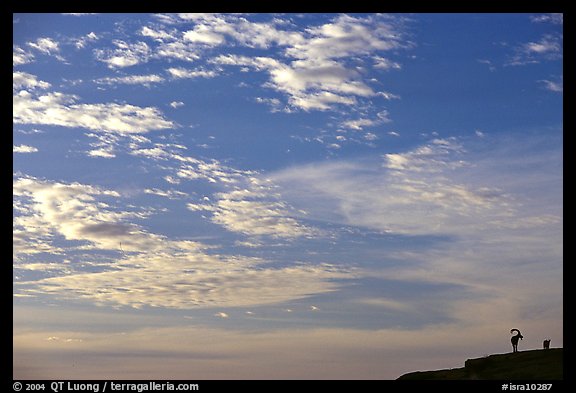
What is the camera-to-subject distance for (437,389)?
24.2 metres

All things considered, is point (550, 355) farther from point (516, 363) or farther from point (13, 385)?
point (13, 385)

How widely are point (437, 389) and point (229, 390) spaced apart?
7528 millimetres

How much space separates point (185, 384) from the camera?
924 inches

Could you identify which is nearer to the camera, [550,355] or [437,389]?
[437,389]
